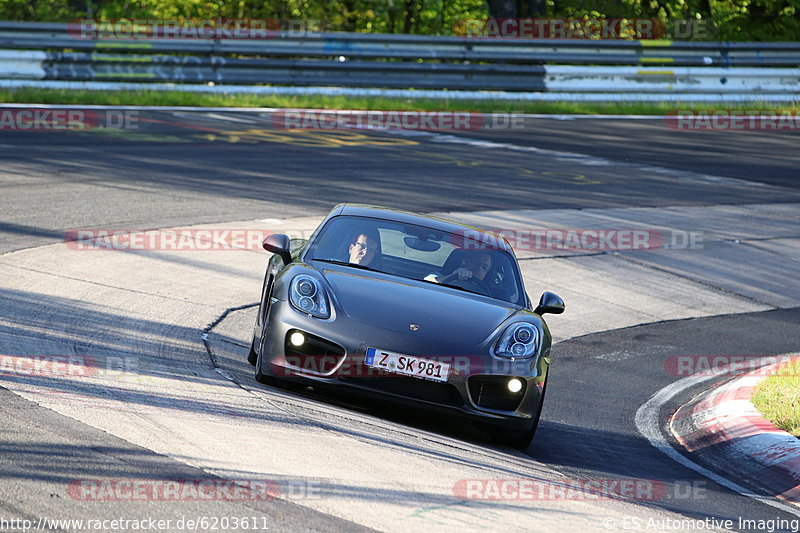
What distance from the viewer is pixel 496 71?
942 inches

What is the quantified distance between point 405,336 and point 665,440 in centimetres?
226

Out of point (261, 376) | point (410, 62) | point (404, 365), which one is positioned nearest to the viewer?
point (404, 365)

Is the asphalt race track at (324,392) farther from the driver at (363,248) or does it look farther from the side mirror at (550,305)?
the driver at (363,248)

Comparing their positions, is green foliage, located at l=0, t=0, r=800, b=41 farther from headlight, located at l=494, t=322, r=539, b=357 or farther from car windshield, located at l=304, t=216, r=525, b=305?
headlight, located at l=494, t=322, r=539, b=357

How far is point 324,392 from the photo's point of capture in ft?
22.9

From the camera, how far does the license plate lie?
666 centimetres

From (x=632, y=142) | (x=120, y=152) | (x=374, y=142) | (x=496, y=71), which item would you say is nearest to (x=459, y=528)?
(x=120, y=152)

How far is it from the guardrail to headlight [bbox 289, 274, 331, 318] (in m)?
14.6

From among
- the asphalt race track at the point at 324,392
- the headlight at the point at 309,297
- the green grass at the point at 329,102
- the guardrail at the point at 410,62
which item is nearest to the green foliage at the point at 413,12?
the guardrail at the point at 410,62

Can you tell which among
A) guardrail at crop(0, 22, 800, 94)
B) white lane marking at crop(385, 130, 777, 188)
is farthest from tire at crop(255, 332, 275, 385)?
guardrail at crop(0, 22, 800, 94)

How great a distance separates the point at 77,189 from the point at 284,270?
6.81 m

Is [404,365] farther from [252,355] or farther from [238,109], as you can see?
[238,109]

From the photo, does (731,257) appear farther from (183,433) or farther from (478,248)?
(183,433)

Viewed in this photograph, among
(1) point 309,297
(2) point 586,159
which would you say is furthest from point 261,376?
(2) point 586,159
